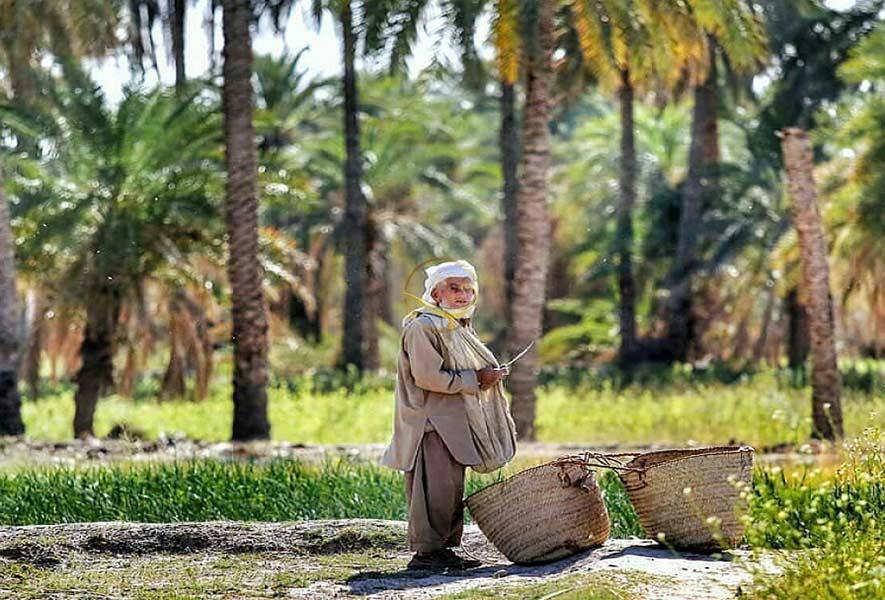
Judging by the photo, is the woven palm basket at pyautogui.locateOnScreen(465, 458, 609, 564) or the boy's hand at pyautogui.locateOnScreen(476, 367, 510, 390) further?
the boy's hand at pyautogui.locateOnScreen(476, 367, 510, 390)

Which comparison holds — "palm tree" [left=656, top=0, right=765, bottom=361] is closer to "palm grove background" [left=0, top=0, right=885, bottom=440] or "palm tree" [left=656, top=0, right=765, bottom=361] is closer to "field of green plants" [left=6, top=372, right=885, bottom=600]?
"palm grove background" [left=0, top=0, right=885, bottom=440]

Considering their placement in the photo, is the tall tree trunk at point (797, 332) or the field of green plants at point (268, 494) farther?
the tall tree trunk at point (797, 332)

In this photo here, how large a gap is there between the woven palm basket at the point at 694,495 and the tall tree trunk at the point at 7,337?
36.4 feet

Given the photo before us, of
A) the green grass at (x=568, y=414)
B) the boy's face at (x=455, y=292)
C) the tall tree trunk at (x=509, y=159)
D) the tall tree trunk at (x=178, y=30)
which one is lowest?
the green grass at (x=568, y=414)

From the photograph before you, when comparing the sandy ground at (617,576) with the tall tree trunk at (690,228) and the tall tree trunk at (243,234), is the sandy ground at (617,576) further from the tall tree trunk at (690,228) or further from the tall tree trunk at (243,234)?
the tall tree trunk at (690,228)

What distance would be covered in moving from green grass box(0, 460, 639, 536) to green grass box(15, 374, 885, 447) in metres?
6.70

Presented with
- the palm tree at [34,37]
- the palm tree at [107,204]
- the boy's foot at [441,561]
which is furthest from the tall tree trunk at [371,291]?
the boy's foot at [441,561]

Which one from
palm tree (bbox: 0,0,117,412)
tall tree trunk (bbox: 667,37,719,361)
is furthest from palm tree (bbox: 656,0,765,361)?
palm tree (bbox: 0,0,117,412)

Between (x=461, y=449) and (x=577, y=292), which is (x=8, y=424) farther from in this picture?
(x=577, y=292)

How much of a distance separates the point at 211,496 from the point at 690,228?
2279cm

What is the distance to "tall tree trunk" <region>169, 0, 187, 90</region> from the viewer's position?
27344 mm

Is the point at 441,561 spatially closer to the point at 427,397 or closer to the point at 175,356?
the point at 427,397

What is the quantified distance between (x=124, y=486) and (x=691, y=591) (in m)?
4.86

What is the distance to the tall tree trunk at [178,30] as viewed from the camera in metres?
27.3
